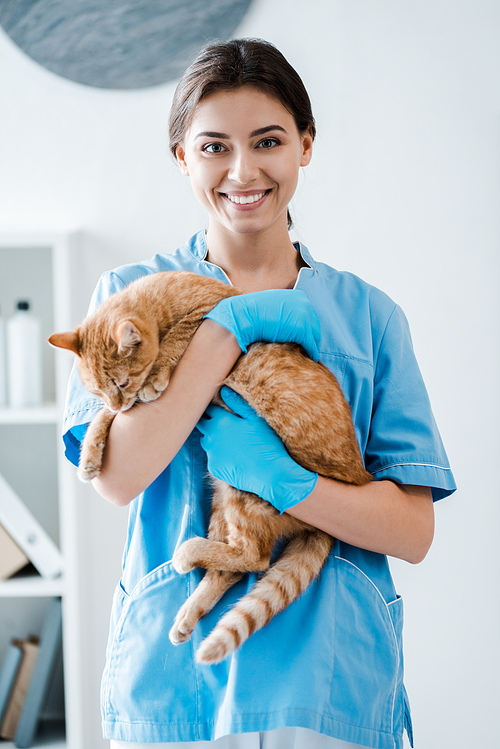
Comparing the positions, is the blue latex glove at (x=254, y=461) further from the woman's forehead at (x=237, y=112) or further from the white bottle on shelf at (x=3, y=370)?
the white bottle on shelf at (x=3, y=370)

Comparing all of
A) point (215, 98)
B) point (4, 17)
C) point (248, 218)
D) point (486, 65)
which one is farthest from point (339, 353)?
point (4, 17)

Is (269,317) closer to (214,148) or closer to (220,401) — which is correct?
(220,401)

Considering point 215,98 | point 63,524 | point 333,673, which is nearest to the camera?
point 333,673

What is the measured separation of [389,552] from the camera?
102 centimetres

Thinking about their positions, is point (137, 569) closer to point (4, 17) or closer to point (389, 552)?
point (389, 552)

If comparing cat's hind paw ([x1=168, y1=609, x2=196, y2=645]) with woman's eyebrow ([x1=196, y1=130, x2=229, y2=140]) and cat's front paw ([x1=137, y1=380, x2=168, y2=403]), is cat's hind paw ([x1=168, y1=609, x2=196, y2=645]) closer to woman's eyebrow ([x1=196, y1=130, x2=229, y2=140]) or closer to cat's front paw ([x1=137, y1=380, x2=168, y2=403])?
cat's front paw ([x1=137, y1=380, x2=168, y2=403])

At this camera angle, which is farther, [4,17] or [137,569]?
[4,17]

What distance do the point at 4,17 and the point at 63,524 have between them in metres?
1.81

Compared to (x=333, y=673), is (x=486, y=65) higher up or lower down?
higher up

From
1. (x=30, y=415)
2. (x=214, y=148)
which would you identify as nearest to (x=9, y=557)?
(x=30, y=415)

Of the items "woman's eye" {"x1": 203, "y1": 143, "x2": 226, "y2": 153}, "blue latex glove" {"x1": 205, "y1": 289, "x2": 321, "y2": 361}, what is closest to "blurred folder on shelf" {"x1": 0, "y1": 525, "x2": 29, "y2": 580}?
"blue latex glove" {"x1": 205, "y1": 289, "x2": 321, "y2": 361}

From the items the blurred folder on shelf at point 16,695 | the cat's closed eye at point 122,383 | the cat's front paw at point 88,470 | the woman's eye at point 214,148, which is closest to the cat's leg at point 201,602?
the cat's front paw at point 88,470

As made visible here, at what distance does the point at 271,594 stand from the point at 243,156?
2.48 ft

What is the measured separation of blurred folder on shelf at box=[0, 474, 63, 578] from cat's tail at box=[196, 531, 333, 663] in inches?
46.8
